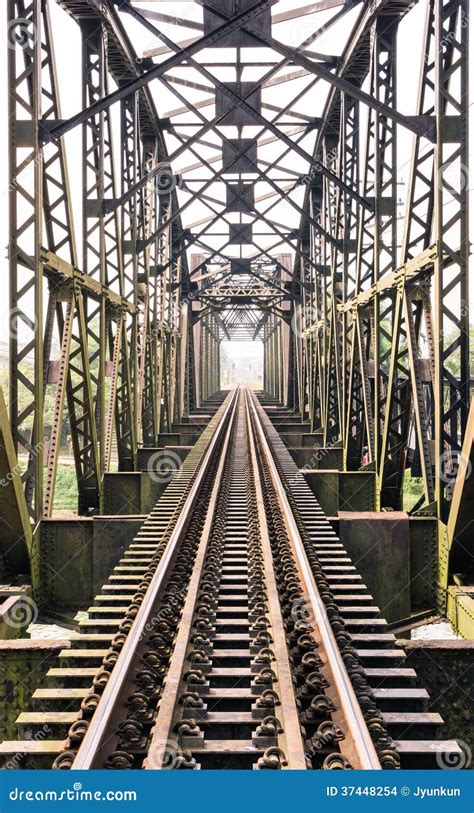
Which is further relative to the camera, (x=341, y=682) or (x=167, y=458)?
(x=167, y=458)

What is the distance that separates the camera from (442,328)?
7305 mm

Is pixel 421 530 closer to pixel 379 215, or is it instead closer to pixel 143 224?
pixel 379 215

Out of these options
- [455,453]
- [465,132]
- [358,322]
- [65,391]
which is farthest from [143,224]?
[455,453]

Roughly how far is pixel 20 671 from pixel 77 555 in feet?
9.53

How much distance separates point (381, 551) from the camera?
7.01 meters

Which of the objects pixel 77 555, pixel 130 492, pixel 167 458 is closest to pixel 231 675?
pixel 77 555

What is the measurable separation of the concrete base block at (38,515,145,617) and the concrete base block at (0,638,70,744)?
2704 mm

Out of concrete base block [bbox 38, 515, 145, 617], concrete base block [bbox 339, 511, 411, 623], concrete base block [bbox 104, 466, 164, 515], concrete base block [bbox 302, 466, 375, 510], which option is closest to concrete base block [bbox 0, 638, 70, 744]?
concrete base block [bbox 38, 515, 145, 617]

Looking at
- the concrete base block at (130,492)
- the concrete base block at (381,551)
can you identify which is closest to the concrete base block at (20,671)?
the concrete base block at (381,551)

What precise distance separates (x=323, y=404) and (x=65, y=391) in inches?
374

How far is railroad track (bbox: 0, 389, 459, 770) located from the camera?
2.98m

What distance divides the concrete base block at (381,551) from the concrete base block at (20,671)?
141 inches

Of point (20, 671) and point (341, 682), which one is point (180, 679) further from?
point (20, 671)

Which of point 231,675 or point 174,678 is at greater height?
point 174,678
